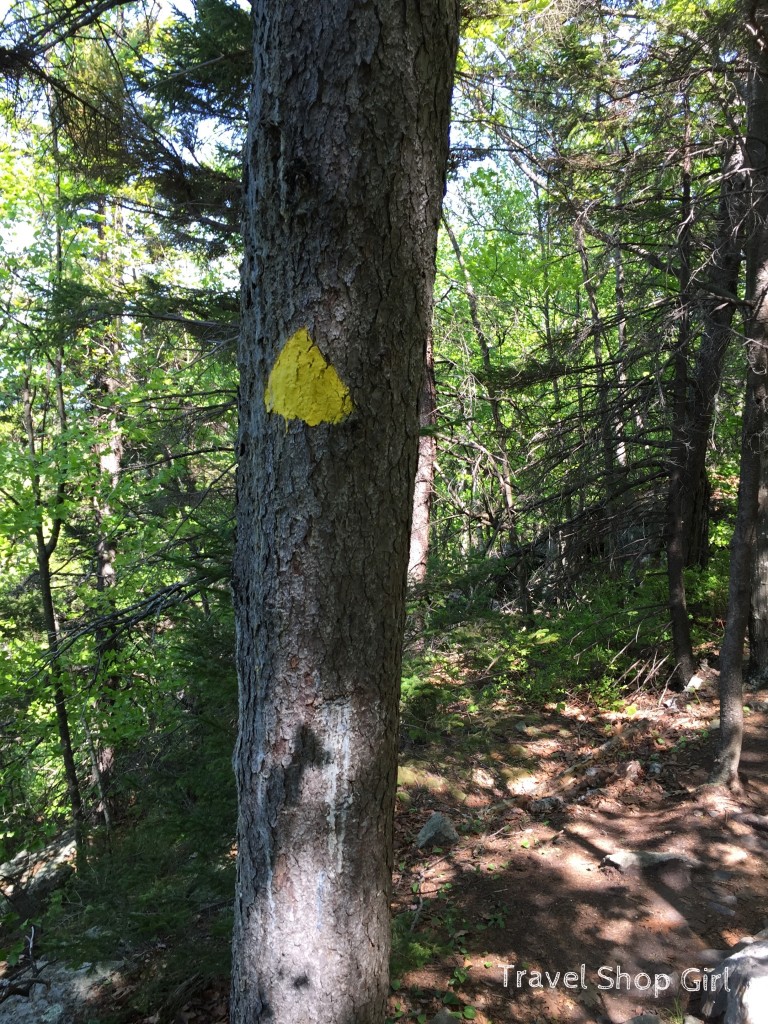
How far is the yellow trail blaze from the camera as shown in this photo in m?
1.71

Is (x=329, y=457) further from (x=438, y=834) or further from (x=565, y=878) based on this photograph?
(x=438, y=834)

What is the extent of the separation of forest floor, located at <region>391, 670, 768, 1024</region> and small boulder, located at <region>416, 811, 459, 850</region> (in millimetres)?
95

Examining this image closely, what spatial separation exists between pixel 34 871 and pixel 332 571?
9.68m

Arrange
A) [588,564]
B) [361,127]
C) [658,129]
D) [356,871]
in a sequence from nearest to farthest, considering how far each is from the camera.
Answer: [361,127], [356,871], [658,129], [588,564]

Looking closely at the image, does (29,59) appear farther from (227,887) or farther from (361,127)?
(227,887)

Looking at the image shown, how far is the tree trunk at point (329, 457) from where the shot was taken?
168 cm

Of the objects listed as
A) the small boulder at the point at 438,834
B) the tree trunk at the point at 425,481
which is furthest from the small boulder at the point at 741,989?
the tree trunk at the point at 425,481

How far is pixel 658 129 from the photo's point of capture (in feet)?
20.4

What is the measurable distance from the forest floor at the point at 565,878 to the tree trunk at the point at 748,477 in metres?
0.55

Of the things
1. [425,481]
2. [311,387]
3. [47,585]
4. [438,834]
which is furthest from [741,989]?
[47,585]

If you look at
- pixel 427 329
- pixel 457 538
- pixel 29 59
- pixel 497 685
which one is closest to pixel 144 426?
pixel 457 538

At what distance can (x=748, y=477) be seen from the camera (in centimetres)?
506

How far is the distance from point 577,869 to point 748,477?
3198mm

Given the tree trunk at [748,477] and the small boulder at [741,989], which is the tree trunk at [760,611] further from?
the small boulder at [741,989]
